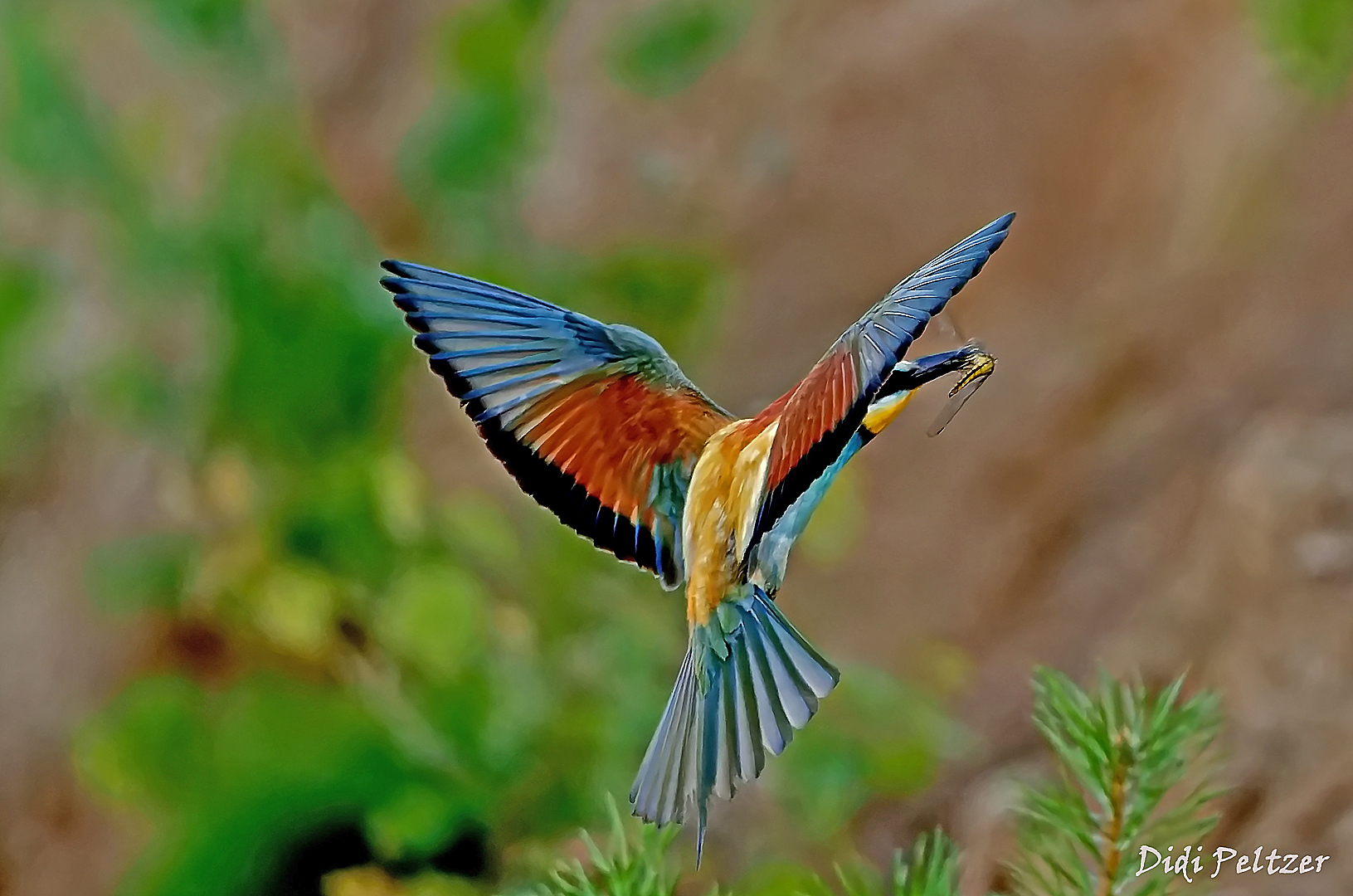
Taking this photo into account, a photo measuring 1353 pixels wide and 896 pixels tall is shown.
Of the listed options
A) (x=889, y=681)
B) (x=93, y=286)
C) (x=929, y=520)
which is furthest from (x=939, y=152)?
(x=93, y=286)

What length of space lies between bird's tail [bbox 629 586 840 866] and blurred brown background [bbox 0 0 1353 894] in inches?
14.3

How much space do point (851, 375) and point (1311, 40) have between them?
2.31ft

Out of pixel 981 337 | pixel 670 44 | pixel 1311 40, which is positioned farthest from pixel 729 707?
pixel 1311 40

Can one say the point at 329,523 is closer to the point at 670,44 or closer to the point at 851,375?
the point at 670,44

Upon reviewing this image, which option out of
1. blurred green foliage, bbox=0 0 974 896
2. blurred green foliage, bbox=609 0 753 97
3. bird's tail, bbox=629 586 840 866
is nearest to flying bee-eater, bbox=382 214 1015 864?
bird's tail, bbox=629 586 840 866

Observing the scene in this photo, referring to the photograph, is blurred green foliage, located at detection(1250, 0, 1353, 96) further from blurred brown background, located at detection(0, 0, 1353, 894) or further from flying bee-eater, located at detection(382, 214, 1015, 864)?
flying bee-eater, located at detection(382, 214, 1015, 864)

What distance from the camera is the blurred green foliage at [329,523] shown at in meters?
0.60

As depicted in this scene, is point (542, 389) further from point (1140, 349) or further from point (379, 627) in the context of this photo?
point (1140, 349)

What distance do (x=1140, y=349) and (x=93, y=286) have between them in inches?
29.2

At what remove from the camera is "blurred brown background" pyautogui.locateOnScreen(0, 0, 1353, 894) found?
2.24 ft

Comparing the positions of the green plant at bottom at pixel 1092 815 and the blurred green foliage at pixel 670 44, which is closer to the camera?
the green plant at bottom at pixel 1092 815

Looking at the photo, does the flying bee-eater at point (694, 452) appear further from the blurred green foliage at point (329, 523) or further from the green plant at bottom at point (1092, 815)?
the blurred green foliage at point (329, 523)

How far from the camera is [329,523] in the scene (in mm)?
660

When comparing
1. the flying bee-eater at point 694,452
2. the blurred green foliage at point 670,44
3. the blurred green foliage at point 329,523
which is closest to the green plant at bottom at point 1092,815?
the flying bee-eater at point 694,452
